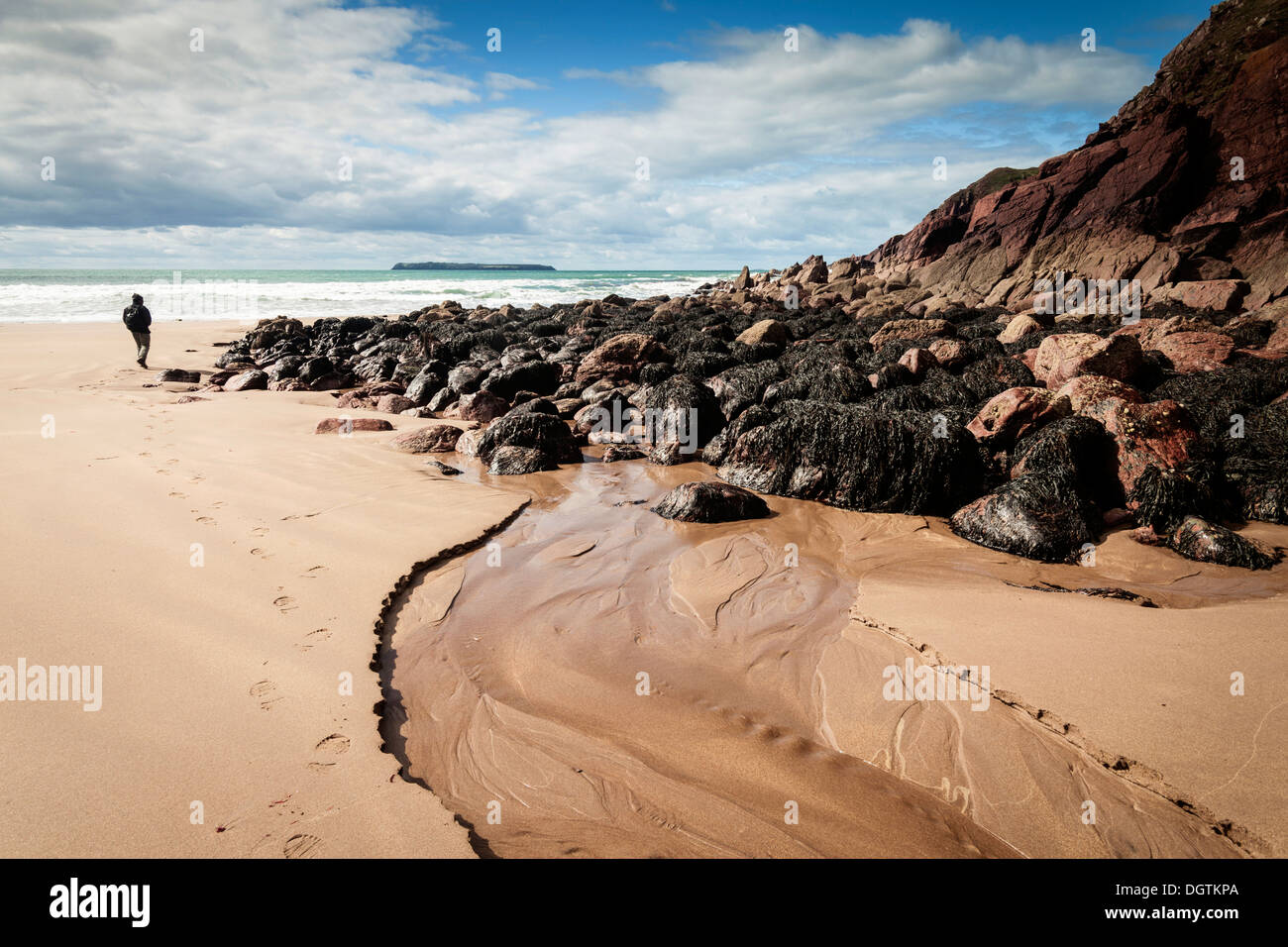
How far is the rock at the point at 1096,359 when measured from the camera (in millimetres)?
7523

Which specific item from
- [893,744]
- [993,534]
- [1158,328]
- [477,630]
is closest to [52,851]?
[477,630]

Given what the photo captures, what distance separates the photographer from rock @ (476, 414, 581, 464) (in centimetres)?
764

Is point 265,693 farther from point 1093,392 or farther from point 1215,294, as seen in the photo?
point 1215,294

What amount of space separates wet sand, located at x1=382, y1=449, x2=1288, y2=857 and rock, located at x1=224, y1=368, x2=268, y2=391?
414 inches

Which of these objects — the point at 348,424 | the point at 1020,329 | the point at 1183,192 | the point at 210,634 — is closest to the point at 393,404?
the point at 348,424

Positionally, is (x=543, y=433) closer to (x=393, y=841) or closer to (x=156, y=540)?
(x=156, y=540)

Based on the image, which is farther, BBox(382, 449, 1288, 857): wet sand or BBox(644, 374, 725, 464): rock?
BBox(644, 374, 725, 464): rock

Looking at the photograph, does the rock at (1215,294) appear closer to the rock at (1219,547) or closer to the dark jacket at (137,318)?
the rock at (1219,547)

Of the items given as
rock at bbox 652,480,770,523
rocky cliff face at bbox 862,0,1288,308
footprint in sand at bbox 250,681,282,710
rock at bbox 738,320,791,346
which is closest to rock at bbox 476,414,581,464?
rock at bbox 652,480,770,523

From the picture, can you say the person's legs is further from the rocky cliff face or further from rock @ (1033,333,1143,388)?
the rocky cliff face

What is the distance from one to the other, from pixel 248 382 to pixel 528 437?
8434mm

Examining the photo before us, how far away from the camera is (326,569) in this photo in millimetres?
4199

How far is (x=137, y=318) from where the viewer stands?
45.3 feet

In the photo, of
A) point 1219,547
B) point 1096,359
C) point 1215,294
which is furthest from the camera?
point 1215,294
